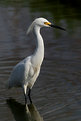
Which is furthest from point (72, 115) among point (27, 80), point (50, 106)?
point (27, 80)

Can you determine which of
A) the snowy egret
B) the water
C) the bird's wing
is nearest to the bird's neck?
the snowy egret

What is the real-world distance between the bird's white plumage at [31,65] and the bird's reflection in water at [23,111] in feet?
1.21

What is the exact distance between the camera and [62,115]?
258 inches

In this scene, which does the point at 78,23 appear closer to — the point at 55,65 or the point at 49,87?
the point at 55,65

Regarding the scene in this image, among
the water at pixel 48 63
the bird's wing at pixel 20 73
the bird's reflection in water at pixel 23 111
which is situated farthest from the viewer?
the bird's wing at pixel 20 73

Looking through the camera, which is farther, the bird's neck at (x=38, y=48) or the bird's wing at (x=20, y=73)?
the bird's wing at (x=20, y=73)

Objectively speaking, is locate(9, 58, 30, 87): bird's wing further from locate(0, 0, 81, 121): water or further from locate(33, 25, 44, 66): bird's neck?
locate(0, 0, 81, 121): water

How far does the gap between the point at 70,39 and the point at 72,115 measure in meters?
5.97

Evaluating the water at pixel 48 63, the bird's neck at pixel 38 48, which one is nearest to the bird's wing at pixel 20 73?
the bird's neck at pixel 38 48

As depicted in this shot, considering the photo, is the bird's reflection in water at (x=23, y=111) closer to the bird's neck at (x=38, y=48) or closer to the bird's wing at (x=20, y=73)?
the bird's wing at (x=20, y=73)

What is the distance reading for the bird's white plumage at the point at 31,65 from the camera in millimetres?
7262

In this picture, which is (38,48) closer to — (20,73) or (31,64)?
(31,64)

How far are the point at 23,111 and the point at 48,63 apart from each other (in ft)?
9.55

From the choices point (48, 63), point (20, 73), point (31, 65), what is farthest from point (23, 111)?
point (48, 63)
